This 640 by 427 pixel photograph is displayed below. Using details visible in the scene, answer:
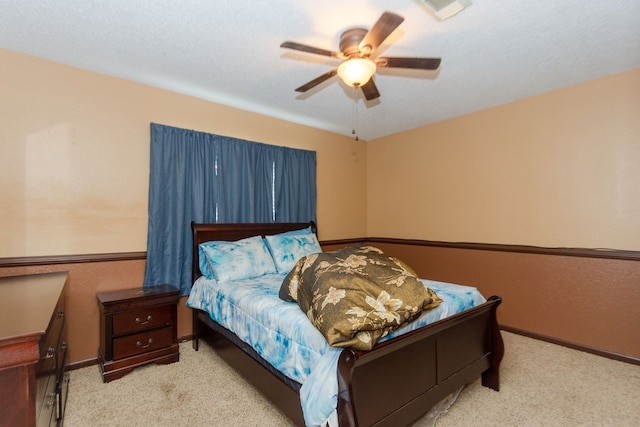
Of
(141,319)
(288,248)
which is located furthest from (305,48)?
(141,319)

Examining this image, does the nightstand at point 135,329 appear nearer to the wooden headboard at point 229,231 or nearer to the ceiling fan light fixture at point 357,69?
the wooden headboard at point 229,231

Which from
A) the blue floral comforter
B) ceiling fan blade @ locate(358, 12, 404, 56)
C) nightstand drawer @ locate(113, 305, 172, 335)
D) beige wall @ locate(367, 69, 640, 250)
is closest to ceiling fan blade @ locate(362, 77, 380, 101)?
ceiling fan blade @ locate(358, 12, 404, 56)

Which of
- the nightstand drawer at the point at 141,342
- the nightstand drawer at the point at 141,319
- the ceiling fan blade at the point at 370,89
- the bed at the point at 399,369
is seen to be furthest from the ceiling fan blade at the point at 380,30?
the nightstand drawer at the point at 141,342

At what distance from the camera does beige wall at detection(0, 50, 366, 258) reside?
7.79ft

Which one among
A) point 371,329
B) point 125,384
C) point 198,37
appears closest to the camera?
point 371,329

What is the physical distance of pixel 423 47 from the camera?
2324 millimetres

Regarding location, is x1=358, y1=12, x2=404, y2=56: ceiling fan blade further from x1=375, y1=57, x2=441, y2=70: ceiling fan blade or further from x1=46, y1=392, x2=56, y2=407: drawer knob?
x1=46, y1=392, x2=56, y2=407: drawer knob

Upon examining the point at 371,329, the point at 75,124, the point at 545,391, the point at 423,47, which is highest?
the point at 423,47

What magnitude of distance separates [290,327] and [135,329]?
1.54 meters

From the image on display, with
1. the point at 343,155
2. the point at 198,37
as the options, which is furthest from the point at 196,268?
the point at 343,155

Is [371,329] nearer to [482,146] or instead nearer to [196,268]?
[196,268]

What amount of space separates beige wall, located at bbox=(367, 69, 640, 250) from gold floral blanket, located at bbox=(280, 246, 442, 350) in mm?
2068

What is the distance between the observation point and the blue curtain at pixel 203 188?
118 inches

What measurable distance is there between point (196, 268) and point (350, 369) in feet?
7.44
